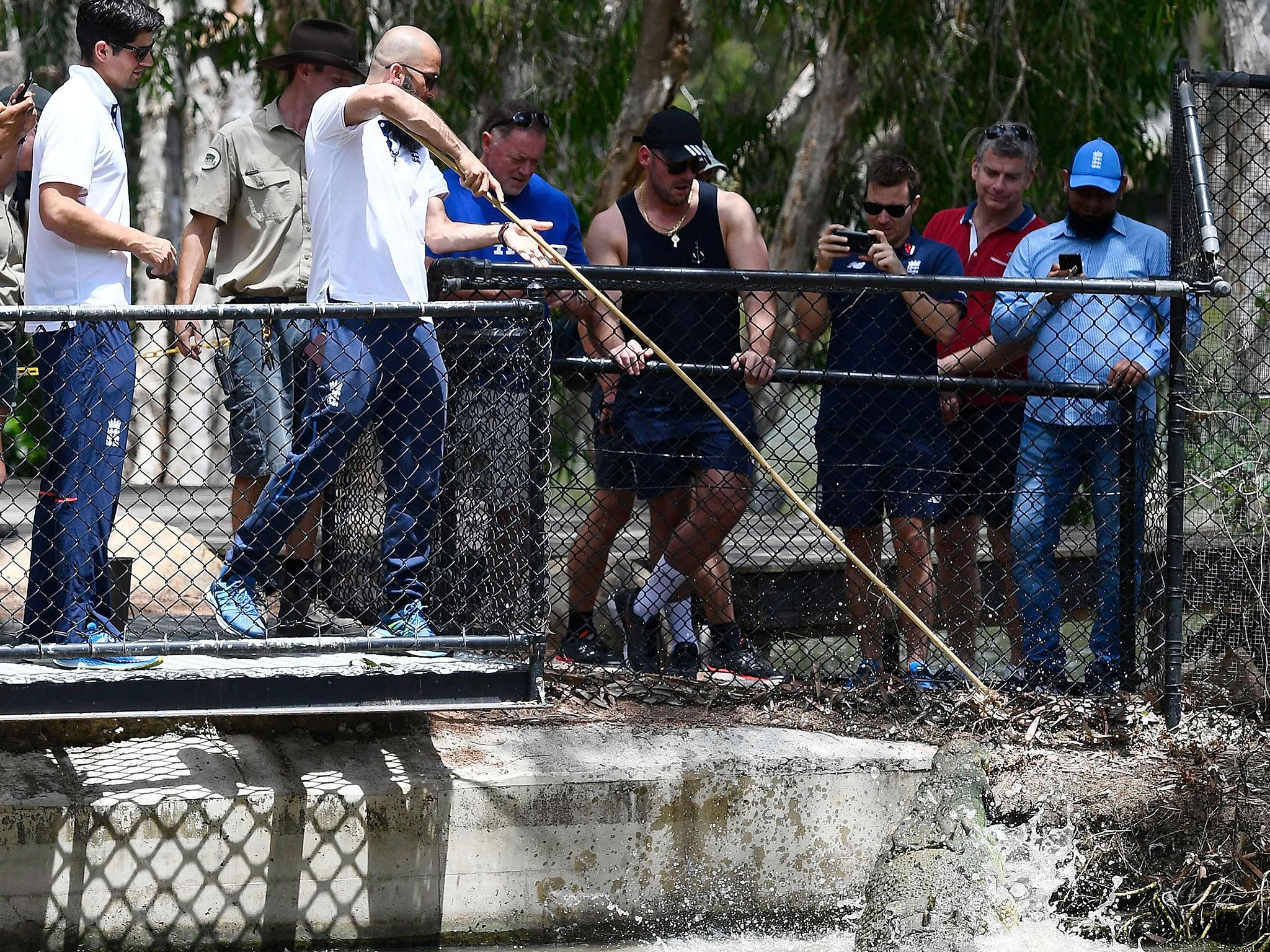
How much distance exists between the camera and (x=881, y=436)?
4.85m

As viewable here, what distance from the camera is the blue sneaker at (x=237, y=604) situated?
3965 mm

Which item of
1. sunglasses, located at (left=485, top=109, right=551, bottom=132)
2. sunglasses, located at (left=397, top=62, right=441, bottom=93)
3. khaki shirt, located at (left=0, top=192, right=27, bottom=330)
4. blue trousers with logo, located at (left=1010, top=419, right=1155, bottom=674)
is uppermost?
sunglasses, located at (left=485, top=109, right=551, bottom=132)

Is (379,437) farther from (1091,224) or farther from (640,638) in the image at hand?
(1091,224)

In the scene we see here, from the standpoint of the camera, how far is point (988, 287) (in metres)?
4.34

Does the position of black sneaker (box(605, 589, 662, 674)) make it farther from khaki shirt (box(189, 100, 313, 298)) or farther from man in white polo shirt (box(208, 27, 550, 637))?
khaki shirt (box(189, 100, 313, 298))

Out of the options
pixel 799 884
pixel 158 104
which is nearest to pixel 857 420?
pixel 799 884

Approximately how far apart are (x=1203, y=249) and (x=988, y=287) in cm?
64

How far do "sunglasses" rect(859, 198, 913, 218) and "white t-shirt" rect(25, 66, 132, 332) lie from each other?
2471 millimetres

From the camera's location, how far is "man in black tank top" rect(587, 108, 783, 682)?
4.75 m

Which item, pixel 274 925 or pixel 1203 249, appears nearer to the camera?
pixel 274 925

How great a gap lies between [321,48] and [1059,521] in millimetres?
2867

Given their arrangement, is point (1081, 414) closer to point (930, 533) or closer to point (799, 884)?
point (930, 533)

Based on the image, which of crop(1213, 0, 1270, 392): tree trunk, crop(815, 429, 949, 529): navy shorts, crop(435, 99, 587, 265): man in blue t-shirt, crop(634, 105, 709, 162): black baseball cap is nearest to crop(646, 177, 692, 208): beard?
crop(634, 105, 709, 162): black baseball cap

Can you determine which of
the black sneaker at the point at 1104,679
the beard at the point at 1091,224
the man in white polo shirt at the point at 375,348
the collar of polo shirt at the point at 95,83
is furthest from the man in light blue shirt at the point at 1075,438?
the collar of polo shirt at the point at 95,83
